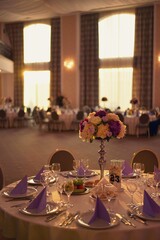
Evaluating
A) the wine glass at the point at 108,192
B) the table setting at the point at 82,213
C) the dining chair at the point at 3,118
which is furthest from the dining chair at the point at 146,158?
the dining chair at the point at 3,118

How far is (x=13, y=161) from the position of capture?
7598 millimetres

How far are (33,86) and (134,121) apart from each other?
751 cm

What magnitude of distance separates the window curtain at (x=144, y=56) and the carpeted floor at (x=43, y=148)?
3.64m

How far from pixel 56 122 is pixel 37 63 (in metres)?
5.27

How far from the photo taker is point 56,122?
12.7 meters

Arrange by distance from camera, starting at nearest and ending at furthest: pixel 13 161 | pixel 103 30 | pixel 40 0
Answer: pixel 13 161 < pixel 40 0 < pixel 103 30

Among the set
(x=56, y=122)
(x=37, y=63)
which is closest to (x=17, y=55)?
(x=37, y=63)

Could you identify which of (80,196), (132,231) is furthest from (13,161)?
(132,231)

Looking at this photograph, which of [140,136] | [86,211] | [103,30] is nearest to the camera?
[86,211]

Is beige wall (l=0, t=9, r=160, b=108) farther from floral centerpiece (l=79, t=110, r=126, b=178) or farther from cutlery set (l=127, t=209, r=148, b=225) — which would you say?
cutlery set (l=127, t=209, r=148, b=225)

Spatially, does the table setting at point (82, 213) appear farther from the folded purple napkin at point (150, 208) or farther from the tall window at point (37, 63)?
the tall window at point (37, 63)

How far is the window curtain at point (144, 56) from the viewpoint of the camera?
14.4 m

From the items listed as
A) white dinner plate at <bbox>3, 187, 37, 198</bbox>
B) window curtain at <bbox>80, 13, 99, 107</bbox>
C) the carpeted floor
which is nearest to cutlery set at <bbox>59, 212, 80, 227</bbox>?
white dinner plate at <bbox>3, 187, 37, 198</bbox>

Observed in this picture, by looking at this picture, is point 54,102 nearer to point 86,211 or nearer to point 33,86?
point 33,86
